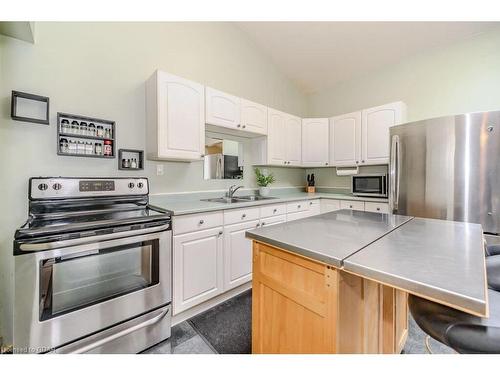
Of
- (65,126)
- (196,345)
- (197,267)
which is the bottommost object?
(196,345)

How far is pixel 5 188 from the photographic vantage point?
1.51 m

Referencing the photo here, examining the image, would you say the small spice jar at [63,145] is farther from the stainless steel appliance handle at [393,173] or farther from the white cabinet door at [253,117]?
the stainless steel appliance handle at [393,173]

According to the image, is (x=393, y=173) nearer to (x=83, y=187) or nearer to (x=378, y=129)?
(x=378, y=129)

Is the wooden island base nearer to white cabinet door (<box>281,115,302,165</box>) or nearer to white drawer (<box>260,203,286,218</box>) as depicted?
white drawer (<box>260,203,286,218</box>)

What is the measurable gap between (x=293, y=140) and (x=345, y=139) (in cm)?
77

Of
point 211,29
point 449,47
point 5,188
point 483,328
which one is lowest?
point 483,328

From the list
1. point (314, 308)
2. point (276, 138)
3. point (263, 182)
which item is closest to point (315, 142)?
point (276, 138)

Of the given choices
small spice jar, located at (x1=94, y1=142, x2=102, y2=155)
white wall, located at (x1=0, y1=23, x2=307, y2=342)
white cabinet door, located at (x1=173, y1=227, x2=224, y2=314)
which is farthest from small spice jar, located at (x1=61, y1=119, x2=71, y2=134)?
white cabinet door, located at (x1=173, y1=227, x2=224, y2=314)

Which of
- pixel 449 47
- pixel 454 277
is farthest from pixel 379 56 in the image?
pixel 454 277

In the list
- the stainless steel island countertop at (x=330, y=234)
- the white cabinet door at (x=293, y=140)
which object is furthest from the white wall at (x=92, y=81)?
the stainless steel island countertop at (x=330, y=234)

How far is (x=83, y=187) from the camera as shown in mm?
1731

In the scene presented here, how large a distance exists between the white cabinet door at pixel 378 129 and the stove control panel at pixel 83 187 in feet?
9.29
